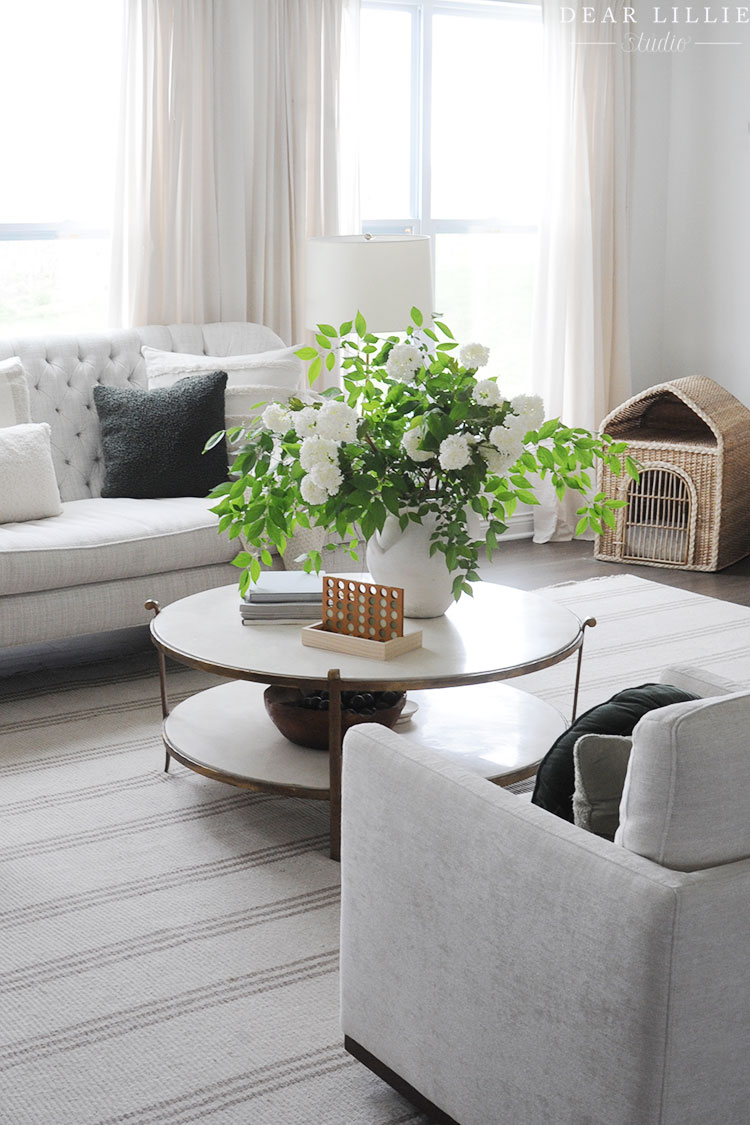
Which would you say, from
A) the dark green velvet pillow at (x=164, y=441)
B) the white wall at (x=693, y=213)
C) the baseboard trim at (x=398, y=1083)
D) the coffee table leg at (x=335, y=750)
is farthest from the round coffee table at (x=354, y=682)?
the white wall at (x=693, y=213)

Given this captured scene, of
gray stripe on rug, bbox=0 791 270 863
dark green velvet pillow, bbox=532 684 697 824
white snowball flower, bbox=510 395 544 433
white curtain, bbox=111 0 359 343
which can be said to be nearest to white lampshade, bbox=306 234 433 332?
white curtain, bbox=111 0 359 343

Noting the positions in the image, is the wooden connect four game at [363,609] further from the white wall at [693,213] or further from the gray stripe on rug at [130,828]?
the white wall at [693,213]

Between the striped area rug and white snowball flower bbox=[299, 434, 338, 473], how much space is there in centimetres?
82

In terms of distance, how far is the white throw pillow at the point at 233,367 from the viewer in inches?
168

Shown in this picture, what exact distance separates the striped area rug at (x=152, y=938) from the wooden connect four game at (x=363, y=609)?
46 centimetres

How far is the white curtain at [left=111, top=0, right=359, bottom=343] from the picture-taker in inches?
177

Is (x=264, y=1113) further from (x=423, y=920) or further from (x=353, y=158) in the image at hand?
(x=353, y=158)

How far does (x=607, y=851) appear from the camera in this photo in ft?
4.68

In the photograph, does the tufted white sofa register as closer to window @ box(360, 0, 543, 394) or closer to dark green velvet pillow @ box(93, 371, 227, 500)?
dark green velvet pillow @ box(93, 371, 227, 500)

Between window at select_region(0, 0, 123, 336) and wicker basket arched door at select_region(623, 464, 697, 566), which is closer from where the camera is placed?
window at select_region(0, 0, 123, 336)

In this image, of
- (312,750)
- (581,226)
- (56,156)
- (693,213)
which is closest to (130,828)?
(312,750)

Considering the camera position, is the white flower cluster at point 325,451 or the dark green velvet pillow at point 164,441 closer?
the white flower cluster at point 325,451

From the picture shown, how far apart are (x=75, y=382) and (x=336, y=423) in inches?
73.8

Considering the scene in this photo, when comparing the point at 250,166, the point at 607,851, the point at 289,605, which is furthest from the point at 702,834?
the point at 250,166
